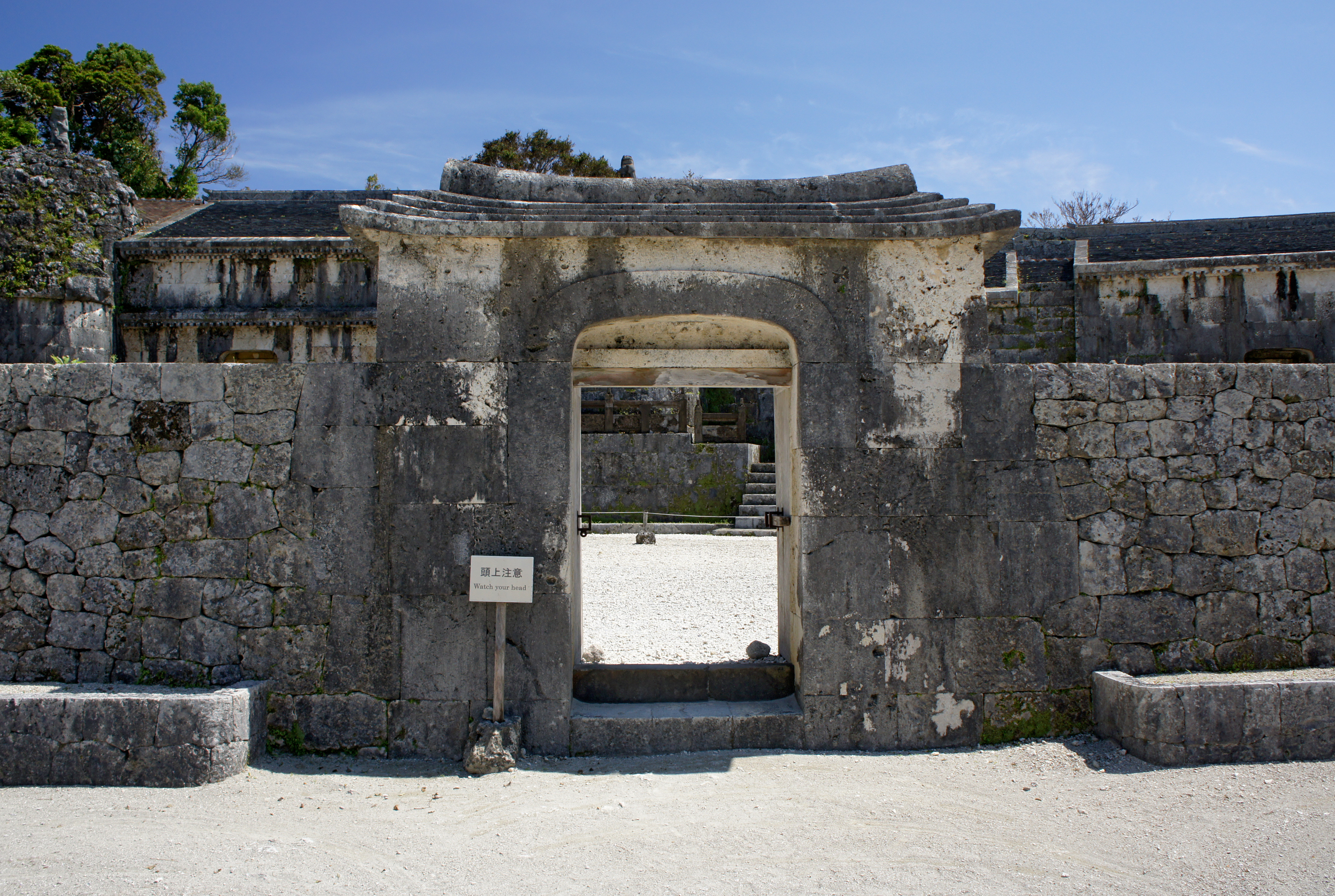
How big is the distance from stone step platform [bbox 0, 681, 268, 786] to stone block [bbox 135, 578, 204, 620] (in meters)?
0.61

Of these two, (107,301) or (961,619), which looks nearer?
(961,619)

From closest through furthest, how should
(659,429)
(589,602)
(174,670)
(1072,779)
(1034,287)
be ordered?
(1072,779), (174,670), (589,602), (1034,287), (659,429)

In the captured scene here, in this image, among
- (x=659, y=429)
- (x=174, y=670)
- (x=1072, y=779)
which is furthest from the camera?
(x=659, y=429)

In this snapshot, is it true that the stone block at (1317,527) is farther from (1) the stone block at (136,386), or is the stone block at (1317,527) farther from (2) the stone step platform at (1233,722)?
(1) the stone block at (136,386)

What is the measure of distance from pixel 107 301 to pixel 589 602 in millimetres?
11519

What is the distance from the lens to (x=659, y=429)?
723 inches

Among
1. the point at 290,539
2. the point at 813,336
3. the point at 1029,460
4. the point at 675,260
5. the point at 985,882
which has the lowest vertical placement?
the point at 985,882

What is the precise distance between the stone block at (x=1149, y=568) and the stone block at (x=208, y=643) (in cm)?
557

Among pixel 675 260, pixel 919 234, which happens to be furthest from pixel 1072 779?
pixel 675 260

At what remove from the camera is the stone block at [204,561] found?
477 centimetres

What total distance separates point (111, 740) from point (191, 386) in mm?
2046

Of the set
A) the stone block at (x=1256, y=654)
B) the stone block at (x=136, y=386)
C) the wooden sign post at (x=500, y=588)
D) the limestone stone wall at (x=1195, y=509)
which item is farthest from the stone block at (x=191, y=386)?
the stone block at (x=1256, y=654)

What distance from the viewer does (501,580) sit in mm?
4629

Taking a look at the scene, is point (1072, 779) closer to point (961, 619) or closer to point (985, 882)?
point (961, 619)
